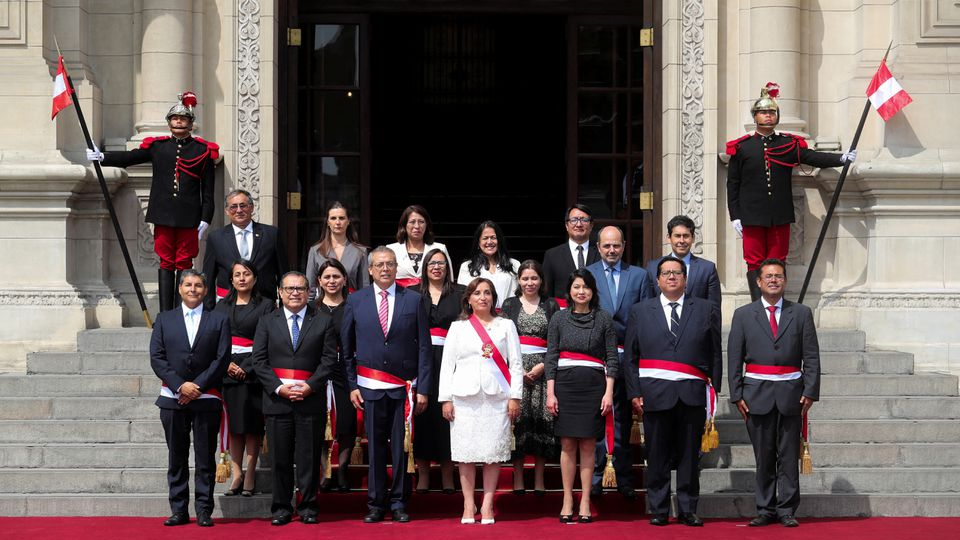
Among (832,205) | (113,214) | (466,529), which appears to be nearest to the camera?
(466,529)

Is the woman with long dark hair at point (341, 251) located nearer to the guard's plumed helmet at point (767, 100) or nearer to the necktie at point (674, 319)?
the necktie at point (674, 319)

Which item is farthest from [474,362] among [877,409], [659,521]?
[877,409]

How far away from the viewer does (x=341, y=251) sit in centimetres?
1106

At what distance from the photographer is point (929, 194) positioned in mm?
12547

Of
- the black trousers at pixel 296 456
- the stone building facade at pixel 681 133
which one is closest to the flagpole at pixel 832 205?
the stone building facade at pixel 681 133

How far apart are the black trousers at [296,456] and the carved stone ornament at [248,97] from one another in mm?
3998

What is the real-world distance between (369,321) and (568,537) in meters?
2.03

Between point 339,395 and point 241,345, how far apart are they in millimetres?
782

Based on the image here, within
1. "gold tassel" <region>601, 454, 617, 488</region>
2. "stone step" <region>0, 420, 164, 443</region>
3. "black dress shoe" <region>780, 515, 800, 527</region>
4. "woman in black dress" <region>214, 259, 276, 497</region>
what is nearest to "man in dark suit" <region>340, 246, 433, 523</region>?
"woman in black dress" <region>214, 259, 276, 497</region>

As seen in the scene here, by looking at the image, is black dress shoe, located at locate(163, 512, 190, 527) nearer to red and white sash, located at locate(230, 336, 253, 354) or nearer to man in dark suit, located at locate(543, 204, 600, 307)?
red and white sash, located at locate(230, 336, 253, 354)

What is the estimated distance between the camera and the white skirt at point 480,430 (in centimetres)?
958

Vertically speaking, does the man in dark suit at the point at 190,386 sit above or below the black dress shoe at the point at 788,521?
above

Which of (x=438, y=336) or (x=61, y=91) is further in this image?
(x=61, y=91)

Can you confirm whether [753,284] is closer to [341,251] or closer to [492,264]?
[492,264]
